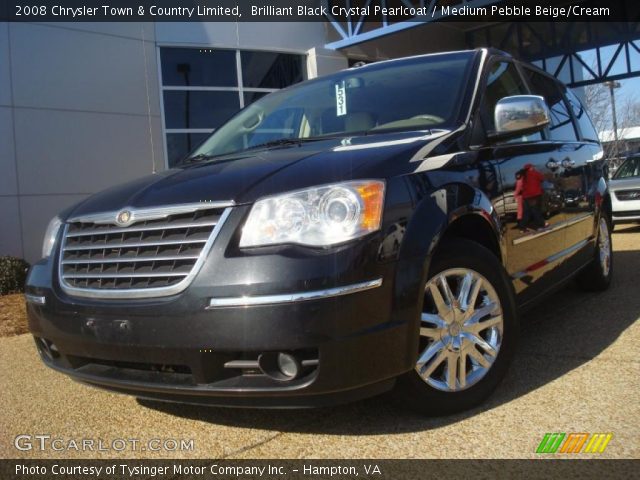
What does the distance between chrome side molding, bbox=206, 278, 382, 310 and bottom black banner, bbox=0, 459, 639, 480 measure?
66 centimetres

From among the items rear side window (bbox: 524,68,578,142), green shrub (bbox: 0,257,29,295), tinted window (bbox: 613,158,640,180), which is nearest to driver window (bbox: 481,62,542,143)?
rear side window (bbox: 524,68,578,142)

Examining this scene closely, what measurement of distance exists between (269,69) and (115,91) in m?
3.25

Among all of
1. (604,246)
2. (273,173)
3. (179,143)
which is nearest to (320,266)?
(273,173)

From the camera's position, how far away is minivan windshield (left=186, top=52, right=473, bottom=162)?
320 cm

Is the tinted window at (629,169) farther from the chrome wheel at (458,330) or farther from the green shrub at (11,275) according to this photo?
the green shrub at (11,275)

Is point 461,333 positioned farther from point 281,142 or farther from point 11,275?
point 11,275

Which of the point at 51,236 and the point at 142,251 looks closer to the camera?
the point at 142,251

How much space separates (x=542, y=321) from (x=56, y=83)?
8.43 metres

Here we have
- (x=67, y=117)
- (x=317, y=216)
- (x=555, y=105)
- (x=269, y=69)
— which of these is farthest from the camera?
(x=269, y=69)

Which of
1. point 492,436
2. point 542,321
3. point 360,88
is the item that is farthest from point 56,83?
point 492,436

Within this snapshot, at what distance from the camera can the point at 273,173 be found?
2.42 metres

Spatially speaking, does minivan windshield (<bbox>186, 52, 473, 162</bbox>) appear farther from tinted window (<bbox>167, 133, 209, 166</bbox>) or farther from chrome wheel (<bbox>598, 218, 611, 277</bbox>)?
tinted window (<bbox>167, 133, 209, 166</bbox>)

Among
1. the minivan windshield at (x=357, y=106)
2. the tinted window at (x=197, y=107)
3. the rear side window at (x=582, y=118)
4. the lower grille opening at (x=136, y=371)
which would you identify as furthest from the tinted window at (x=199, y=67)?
the lower grille opening at (x=136, y=371)

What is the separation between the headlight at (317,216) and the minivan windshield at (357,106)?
899 mm
